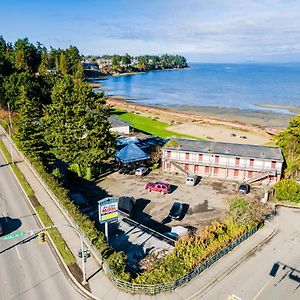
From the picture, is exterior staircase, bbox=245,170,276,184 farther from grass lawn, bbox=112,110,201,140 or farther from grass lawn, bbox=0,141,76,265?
grass lawn, bbox=112,110,201,140

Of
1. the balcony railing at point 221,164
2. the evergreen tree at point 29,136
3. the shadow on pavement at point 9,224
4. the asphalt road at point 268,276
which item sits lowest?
the asphalt road at point 268,276

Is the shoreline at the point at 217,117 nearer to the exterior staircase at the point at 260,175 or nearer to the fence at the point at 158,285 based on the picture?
the exterior staircase at the point at 260,175

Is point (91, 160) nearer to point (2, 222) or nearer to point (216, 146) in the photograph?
point (2, 222)

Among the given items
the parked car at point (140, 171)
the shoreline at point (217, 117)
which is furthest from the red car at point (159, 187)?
the shoreline at point (217, 117)

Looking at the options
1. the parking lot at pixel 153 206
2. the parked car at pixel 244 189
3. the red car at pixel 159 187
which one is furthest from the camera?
the parked car at pixel 244 189

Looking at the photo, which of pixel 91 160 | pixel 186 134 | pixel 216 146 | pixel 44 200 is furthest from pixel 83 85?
pixel 186 134

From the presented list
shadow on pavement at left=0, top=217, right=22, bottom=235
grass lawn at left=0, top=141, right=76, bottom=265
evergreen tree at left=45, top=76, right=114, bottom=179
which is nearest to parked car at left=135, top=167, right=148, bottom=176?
evergreen tree at left=45, top=76, right=114, bottom=179
